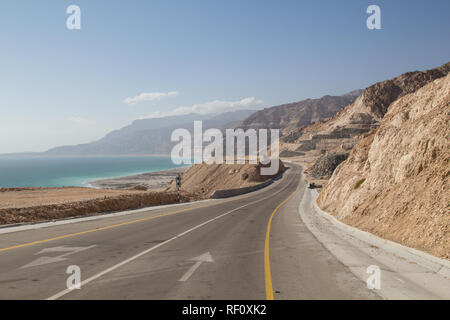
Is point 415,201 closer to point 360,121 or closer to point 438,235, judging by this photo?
point 438,235

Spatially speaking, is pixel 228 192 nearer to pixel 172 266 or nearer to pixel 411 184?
pixel 411 184

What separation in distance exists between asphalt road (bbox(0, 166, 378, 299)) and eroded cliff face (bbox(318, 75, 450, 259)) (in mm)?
2999

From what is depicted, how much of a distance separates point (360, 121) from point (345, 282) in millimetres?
150482

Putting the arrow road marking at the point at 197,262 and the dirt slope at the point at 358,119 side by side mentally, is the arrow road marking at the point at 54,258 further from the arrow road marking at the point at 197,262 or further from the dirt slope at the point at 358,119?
the dirt slope at the point at 358,119

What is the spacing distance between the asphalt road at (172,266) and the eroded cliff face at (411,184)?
300 centimetres

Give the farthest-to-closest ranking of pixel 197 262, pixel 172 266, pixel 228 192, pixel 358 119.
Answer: pixel 358 119 → pixel 228 192 → pixel 197 262 → pixel 172 266

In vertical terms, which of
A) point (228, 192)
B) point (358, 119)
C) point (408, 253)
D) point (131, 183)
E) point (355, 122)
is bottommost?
point (131, 183)

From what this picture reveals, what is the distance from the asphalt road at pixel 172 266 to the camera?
6609 millimetres

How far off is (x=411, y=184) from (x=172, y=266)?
10.7m

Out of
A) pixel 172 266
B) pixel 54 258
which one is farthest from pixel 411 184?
pixel 54 258

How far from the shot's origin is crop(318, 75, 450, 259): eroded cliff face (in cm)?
1055

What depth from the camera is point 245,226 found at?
17.8 m

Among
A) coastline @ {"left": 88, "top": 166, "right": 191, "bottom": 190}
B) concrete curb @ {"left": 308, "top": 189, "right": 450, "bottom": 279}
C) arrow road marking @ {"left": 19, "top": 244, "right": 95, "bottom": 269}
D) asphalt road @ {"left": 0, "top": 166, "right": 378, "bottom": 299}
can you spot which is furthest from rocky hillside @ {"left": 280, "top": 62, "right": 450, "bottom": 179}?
arrow road marking @ {"left": 19, "top": 244, "right": 95, "bottom": 269}

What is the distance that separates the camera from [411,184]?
535 inches
